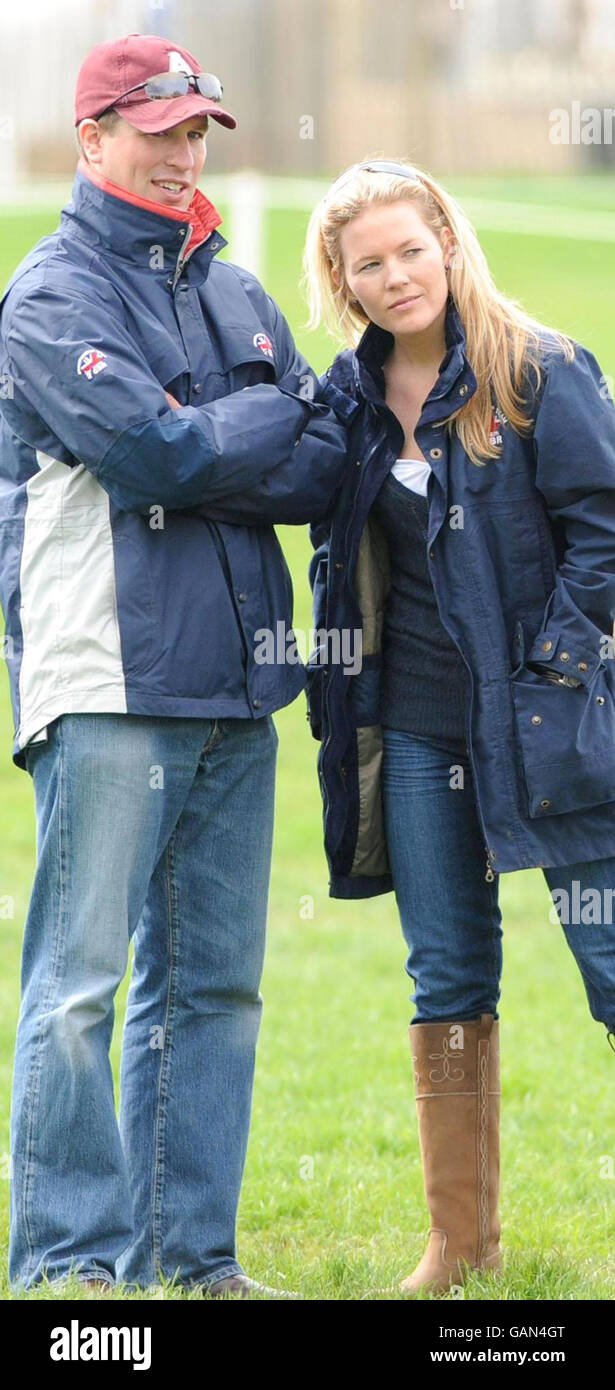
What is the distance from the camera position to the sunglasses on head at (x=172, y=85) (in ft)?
10.3

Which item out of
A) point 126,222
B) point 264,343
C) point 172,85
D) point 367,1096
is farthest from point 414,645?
point 367,1096

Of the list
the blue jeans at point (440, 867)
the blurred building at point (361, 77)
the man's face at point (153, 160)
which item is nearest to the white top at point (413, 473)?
the blue jeans at point (440, 867)

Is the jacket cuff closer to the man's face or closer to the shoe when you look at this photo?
the man's face

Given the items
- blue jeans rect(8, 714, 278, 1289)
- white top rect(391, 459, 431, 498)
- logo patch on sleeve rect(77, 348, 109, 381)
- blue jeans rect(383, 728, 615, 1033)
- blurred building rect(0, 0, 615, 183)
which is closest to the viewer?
logo patch on sleeve rect(77, 348, 109, 381)

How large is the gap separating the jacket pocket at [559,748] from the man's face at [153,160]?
108 centimetres

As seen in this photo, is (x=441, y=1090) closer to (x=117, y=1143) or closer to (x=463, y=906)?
(x=463, y=906)

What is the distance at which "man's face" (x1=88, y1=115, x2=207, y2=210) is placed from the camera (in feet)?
10.4

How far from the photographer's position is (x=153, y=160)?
3174 mm

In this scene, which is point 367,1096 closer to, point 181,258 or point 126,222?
point 181,258


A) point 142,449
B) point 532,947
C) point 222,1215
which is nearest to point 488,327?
point 142,449

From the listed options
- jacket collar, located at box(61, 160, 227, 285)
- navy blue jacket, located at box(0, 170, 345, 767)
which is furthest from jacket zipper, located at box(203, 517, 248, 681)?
jacket collar, located at box(61, 160, 227, 285)

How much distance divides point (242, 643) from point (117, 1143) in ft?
3.01

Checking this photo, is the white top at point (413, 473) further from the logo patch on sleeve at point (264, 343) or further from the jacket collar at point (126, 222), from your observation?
the jacket collar at point (126, 222)

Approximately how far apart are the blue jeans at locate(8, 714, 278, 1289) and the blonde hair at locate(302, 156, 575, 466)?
711 millimetres
